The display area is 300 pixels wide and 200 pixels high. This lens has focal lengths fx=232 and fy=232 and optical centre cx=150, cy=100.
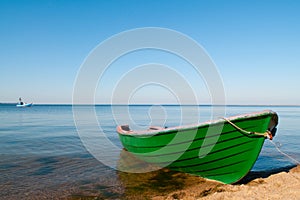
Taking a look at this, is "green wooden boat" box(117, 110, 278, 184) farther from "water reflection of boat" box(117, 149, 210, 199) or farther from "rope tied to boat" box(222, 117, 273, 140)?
"water reflection of boat" box(117, 149, 210, 199)

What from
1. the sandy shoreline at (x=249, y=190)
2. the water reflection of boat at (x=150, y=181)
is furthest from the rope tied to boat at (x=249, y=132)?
the water reflection of boat at (x=150, y=181)

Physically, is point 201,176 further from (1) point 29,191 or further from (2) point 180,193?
(1) point 29,191

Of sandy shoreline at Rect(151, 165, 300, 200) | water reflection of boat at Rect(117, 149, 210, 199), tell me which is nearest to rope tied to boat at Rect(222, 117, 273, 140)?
sandy shoreline at Rect(151, 165, 300, 200)

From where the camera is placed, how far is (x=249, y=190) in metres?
5.26

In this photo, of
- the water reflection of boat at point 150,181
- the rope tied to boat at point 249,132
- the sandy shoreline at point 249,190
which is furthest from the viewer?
the water reflection of boat at point 150,181

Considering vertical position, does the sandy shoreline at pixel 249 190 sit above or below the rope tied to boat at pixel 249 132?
below

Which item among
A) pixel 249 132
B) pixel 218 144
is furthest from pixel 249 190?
pixel 249 132

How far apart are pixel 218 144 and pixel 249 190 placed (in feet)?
3.96

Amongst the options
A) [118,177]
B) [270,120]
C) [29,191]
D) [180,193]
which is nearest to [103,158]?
[118,177]

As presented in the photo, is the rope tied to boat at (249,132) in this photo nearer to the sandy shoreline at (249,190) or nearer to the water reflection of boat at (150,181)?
the sandy shoreline at (249,190)

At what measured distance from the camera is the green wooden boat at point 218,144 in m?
5.45

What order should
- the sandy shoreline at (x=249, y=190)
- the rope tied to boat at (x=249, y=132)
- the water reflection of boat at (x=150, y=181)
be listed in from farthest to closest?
the water reflection of boat at (x=150, y=181)
the rope tied to boat at (x=249, y=132)
the sandy shoreline at (x=249, y=190)

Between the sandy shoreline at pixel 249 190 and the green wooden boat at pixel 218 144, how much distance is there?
0.44 m

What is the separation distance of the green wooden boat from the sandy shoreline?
442mm
